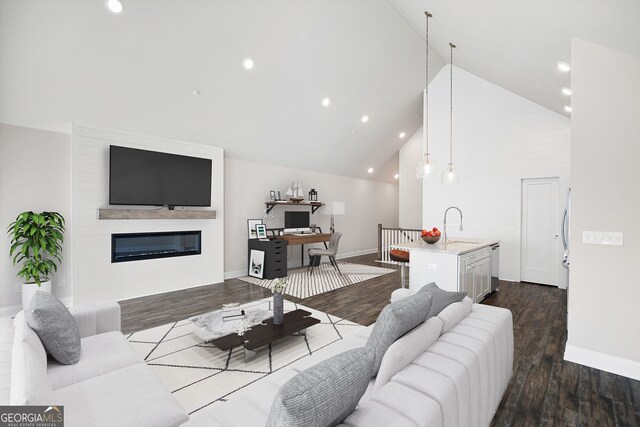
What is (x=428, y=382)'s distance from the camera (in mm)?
1283

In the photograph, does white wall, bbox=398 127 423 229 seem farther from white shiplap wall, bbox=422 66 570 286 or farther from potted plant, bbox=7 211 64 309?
potted plant, bbox=7 211 64 309

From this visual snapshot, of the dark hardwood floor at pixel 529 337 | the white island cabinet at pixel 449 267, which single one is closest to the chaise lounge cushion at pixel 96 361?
A: the dark hardwood floor at pixel 529 337

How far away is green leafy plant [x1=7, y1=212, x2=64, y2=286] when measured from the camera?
3.55 m

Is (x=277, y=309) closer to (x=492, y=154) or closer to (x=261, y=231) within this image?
(x=261, y=231)

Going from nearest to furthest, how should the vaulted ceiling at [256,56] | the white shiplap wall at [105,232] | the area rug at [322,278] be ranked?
the vaulted ceiling at [256,56] → the white shiplap wall at [105,232] → the area rug at [322,278]

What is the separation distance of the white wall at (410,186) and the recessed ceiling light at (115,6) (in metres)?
7.29

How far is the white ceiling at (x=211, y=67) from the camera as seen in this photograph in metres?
3.30

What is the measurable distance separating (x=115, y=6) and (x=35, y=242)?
288cm

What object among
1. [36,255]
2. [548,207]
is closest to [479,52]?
[548,207]

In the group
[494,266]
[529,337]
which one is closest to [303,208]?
[494,266]

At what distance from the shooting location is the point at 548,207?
17.8 feet

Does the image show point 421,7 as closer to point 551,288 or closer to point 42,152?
point 551,288

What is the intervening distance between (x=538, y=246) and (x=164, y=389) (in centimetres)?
625

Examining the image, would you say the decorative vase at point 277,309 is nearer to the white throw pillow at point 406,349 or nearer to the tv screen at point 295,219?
the white throw pillow at point 406,349
